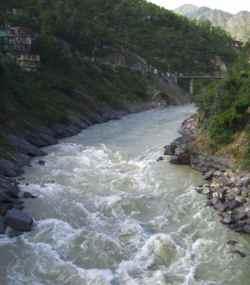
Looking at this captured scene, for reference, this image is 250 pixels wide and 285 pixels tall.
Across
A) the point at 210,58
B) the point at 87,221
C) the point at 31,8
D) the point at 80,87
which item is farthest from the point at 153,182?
the point at 210,58

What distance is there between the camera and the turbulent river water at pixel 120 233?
A: 1775 centimetres

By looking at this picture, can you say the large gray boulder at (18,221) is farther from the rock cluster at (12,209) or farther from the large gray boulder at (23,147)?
the large gray boulder at (23,147)

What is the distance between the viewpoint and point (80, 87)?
65.6 m

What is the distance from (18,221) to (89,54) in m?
67.4

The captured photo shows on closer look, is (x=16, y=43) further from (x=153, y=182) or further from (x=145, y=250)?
(x=145, y=250)

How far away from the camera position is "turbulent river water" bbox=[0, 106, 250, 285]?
17750mm

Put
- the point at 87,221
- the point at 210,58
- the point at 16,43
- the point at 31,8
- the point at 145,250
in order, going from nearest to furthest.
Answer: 1. the point at 145,250
2. the point at 87,221
3. the point at 16,43
4. the point at 31,8
5. the point at 210,58

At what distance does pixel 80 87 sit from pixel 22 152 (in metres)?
31.2

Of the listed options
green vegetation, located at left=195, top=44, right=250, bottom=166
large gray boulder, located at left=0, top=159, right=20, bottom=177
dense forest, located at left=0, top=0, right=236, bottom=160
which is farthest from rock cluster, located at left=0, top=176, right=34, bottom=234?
green vegetation, located at left=195, top=44, right=250, bottom=166

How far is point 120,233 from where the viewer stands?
69.1 feet

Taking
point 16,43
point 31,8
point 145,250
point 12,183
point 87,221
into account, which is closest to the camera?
point 145,250

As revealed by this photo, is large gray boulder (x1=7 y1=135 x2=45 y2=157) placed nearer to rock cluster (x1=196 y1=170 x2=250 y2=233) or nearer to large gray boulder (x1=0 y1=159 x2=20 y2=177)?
large gray boulder (x1=0 y1=159 x2=20 y2=177)

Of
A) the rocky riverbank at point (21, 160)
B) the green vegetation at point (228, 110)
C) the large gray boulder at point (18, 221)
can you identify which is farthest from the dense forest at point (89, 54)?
the green vegetation at point (228, 110)

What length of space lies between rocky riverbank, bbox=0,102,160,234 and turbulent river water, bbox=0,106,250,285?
2.26ft
